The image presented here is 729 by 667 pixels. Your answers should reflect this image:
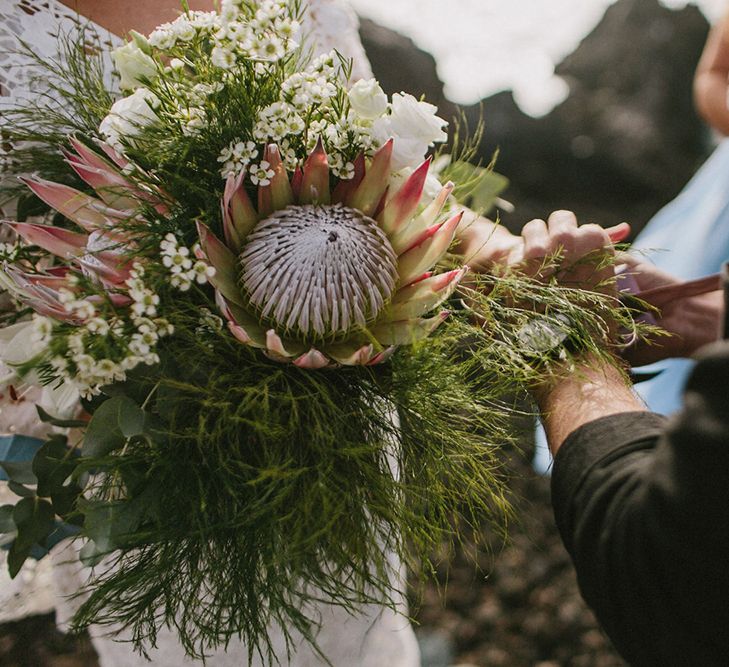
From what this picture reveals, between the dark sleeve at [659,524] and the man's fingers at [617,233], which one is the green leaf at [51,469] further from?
the man's fingers at [617,233]

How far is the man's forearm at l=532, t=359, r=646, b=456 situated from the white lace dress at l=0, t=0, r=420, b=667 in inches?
10.2

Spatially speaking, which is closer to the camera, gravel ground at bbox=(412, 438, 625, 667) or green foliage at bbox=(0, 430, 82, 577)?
green foliage at bbox=(0, 430, 82, 577)

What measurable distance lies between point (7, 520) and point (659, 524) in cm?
63

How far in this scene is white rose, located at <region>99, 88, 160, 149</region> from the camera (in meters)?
0.61

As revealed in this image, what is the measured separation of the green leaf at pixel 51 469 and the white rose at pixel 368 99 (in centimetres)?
44

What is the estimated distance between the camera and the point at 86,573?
39.5 inches

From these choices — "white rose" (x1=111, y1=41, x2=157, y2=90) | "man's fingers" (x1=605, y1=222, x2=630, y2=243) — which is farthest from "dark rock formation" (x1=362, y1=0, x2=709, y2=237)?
"white rose" (x1=111, y1=41, x2=157, y2=90)

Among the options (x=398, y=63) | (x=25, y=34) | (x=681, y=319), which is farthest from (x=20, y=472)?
(x=398, y=63)

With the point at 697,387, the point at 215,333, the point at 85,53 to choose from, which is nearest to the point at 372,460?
the point at 215,333

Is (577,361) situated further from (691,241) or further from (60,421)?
(691,241)

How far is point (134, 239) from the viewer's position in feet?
1.95

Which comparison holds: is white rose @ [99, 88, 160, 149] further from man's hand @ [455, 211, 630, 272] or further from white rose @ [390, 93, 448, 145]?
man's hand @ [455, 211, 630, 272]

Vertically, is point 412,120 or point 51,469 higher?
point 412,120

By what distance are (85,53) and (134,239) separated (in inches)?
12.3
